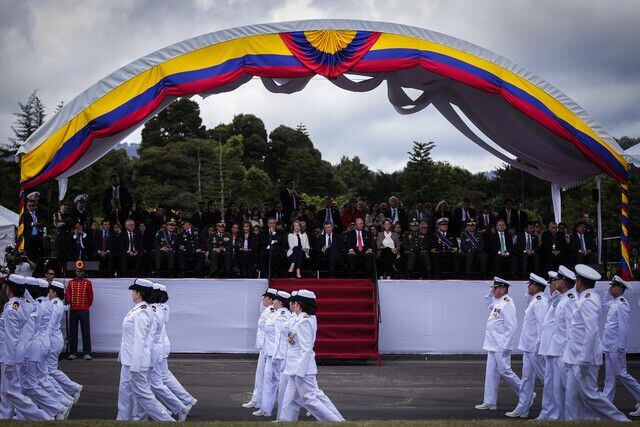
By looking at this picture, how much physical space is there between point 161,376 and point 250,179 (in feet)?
139

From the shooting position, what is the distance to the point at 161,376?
1265 cm

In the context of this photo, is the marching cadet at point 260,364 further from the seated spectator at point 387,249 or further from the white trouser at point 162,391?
the seated spectator at point 387,249

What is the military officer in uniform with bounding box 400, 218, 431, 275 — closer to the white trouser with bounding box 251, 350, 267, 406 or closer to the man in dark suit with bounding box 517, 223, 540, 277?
the man in dark suit with bounding box 517, 223, 540, 277

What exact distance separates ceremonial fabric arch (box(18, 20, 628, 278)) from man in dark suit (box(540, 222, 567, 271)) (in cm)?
228

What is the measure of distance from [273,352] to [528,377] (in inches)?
161

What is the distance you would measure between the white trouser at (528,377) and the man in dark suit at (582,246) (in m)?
8.06

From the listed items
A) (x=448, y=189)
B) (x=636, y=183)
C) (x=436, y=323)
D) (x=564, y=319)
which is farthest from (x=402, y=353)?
(x=448, y=189)

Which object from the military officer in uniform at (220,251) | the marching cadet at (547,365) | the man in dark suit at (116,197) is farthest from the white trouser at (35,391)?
the man in dark suit at (116,197)

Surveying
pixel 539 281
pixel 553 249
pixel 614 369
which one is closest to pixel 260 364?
pixel 539 281

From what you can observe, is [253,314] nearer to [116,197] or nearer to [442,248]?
[442,248]

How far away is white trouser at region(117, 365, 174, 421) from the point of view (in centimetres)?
1177

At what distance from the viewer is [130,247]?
20938mm

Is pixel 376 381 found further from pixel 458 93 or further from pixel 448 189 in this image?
pixel 448 189

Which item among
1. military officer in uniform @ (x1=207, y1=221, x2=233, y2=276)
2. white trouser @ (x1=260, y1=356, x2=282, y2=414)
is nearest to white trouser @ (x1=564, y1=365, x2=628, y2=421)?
white trouser @ (x1=260, y1=356, x2=282, y2=414)
